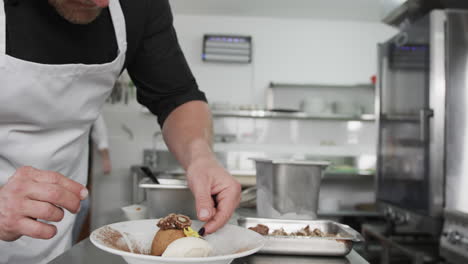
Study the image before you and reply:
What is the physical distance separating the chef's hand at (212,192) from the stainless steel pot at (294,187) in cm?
37

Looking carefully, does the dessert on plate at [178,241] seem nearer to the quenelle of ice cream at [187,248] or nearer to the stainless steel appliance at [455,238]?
the quenelle of ice cream at [187,248]

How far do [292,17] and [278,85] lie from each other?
0.92 meters

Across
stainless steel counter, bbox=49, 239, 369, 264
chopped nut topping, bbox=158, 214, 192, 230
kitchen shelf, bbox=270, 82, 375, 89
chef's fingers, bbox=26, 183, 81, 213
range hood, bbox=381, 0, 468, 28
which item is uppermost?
range hood, bbox=381, 0, 468, 28

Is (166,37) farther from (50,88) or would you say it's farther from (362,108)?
(362,108)

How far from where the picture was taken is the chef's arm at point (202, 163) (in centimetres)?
79

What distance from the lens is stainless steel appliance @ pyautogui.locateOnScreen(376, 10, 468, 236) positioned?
2096mm

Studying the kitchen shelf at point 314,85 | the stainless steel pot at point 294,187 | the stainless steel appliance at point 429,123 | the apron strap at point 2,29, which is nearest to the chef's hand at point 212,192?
the stainless steel pot at point 294,187

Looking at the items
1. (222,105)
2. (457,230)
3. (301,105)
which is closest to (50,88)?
(457,230)

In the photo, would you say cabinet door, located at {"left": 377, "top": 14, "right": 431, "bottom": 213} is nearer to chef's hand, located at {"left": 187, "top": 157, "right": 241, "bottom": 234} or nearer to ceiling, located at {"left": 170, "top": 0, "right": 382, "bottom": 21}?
chef's hand, located at {"left": 187, "top": 157, "right": 241, "bottom": 234}

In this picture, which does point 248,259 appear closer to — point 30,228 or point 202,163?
point 202,163

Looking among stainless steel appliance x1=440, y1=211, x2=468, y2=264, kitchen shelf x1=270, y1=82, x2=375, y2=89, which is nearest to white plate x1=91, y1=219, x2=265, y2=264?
stainless steel appliance x1=440, y1=211, x2=468, y2=264

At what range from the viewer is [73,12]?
93 centimetres

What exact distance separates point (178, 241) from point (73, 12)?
0.59 metres

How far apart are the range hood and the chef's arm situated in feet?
5.86
